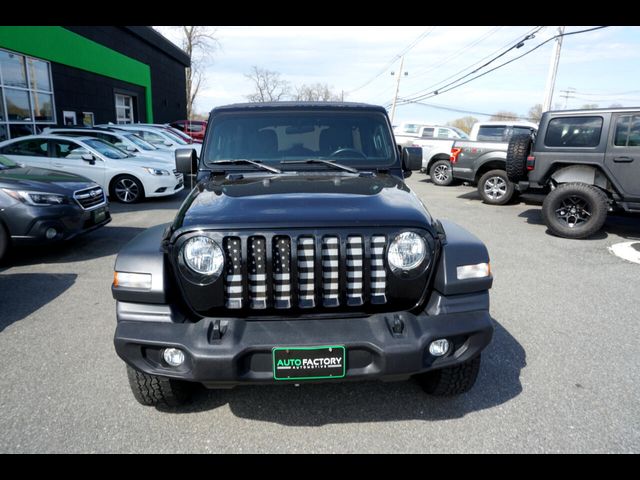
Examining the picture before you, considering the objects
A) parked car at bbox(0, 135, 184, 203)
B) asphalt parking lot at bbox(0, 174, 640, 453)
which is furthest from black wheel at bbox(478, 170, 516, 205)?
parked car at bbox(0, 135, 184, 203)

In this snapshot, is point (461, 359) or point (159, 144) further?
point (159, 144)

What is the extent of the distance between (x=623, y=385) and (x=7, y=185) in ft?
22.4

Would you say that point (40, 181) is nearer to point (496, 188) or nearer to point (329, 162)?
point (329, 162)

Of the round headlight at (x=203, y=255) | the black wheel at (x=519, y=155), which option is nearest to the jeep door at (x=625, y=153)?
the black wheel at (x=519, y=155)

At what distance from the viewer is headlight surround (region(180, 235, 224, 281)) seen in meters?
2.36

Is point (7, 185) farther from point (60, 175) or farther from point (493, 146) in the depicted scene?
point (493, 146)

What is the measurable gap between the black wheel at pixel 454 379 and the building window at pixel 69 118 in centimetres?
1852

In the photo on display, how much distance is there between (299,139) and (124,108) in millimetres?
25117

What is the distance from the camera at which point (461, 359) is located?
2.40 metres

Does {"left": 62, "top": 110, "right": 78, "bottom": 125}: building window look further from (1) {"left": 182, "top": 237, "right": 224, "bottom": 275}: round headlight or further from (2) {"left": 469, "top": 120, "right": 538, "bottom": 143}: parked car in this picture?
(1) {"left": 182, "top": 237, "right": 224, "bottom": 275}: round headlight

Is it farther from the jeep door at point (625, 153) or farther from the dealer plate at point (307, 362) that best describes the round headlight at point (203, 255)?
the jeep door at point (625, 153)

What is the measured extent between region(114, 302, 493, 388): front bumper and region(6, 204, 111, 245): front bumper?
4.10 m
